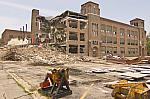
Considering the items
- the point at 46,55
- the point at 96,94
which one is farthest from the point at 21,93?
the point at 46,55

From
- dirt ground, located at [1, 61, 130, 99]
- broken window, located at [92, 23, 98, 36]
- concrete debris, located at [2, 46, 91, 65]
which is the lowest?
dirt ground, located at [1, 61, 130, 99]

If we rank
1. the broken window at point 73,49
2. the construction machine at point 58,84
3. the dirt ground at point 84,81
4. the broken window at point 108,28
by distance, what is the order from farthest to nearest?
the broken window at point 108,28 < the broken window at point 73,49 < the dirt ground at point 84,81 < the construction machine at point 58,84

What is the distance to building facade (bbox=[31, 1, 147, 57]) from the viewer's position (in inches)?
1864

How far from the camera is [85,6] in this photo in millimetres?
52438

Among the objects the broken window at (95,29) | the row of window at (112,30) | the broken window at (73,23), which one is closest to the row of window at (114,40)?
the row of window at (112,30)

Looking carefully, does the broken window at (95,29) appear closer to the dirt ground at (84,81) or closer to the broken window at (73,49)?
the broken window at (73,49)

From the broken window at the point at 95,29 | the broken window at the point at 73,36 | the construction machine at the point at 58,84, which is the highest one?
the broken window at the point at 95,29

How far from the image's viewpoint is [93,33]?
171 ft

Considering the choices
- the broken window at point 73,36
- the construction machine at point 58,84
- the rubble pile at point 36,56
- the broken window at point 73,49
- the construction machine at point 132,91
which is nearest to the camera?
the construction machine at point 132,91

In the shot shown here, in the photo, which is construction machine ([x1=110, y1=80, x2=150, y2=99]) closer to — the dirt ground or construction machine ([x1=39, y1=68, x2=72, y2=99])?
the dirt ground

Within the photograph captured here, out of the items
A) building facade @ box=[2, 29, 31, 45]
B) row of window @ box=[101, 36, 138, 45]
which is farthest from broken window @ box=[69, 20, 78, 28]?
building facade @ box=[2, 29, 31, 45]

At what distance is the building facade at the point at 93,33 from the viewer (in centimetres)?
4734

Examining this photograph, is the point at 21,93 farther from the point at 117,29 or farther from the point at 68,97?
the point at 117,29

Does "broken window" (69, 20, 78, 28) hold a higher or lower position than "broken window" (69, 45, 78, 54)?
higher
